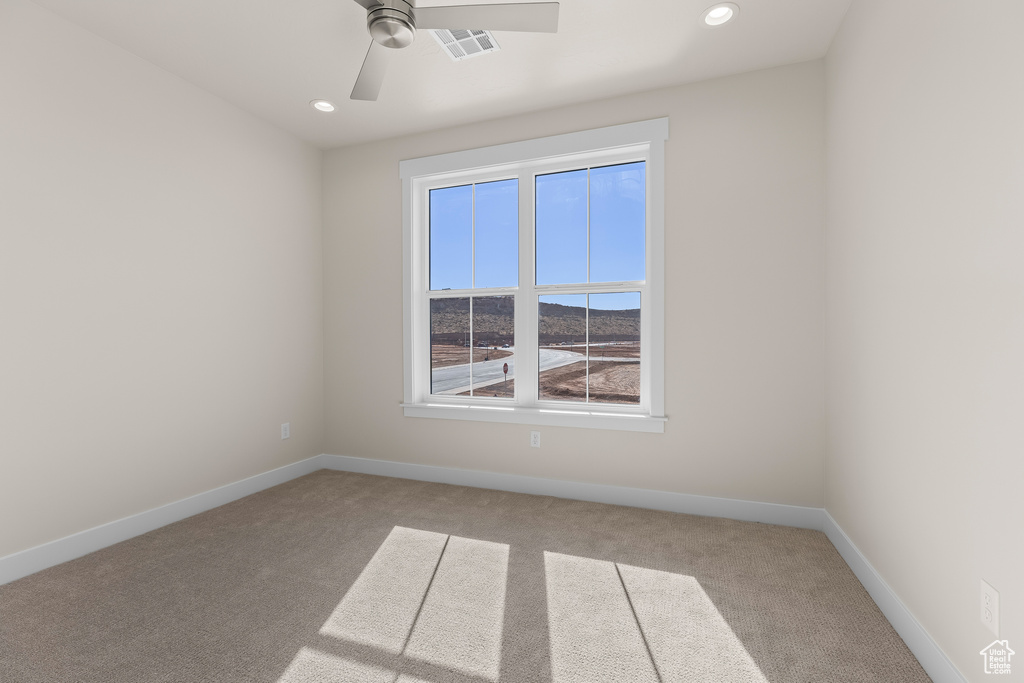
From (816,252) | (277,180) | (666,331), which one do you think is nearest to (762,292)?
(816,252)

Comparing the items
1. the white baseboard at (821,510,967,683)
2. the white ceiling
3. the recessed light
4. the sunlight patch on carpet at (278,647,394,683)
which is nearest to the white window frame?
the white ceiling

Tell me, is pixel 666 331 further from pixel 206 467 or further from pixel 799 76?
pixel 206 467

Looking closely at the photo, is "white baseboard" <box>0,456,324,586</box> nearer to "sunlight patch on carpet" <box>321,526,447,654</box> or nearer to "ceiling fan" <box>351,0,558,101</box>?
"sunlight patch on carpet" <box>321,526,447,654</box>

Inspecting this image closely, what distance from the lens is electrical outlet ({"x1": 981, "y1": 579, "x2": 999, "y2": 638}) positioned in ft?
3.93

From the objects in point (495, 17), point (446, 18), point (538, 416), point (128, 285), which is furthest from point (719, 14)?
point (128, 285)

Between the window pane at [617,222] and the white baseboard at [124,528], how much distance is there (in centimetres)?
287

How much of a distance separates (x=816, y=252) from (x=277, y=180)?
12.4 feet

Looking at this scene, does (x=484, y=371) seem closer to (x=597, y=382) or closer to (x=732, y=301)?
(x=597, y=382)

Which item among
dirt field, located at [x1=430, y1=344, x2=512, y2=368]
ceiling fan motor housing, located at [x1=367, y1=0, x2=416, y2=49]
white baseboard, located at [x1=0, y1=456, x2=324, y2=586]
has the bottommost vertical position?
white baseboard, located at [x1=0, y1=456, x2=324, y2=586]

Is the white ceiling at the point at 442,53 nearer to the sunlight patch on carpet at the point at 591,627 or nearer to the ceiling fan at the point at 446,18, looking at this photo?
the ceiling fan at the point at 446,18

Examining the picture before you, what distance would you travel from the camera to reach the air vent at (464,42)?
2379 millimetres

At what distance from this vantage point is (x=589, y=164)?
3.19 m

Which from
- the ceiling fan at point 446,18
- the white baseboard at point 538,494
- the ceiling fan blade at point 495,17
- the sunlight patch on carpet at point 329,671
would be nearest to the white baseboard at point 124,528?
the white baseboard at point 538,494

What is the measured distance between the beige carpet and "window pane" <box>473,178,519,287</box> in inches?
68.8
